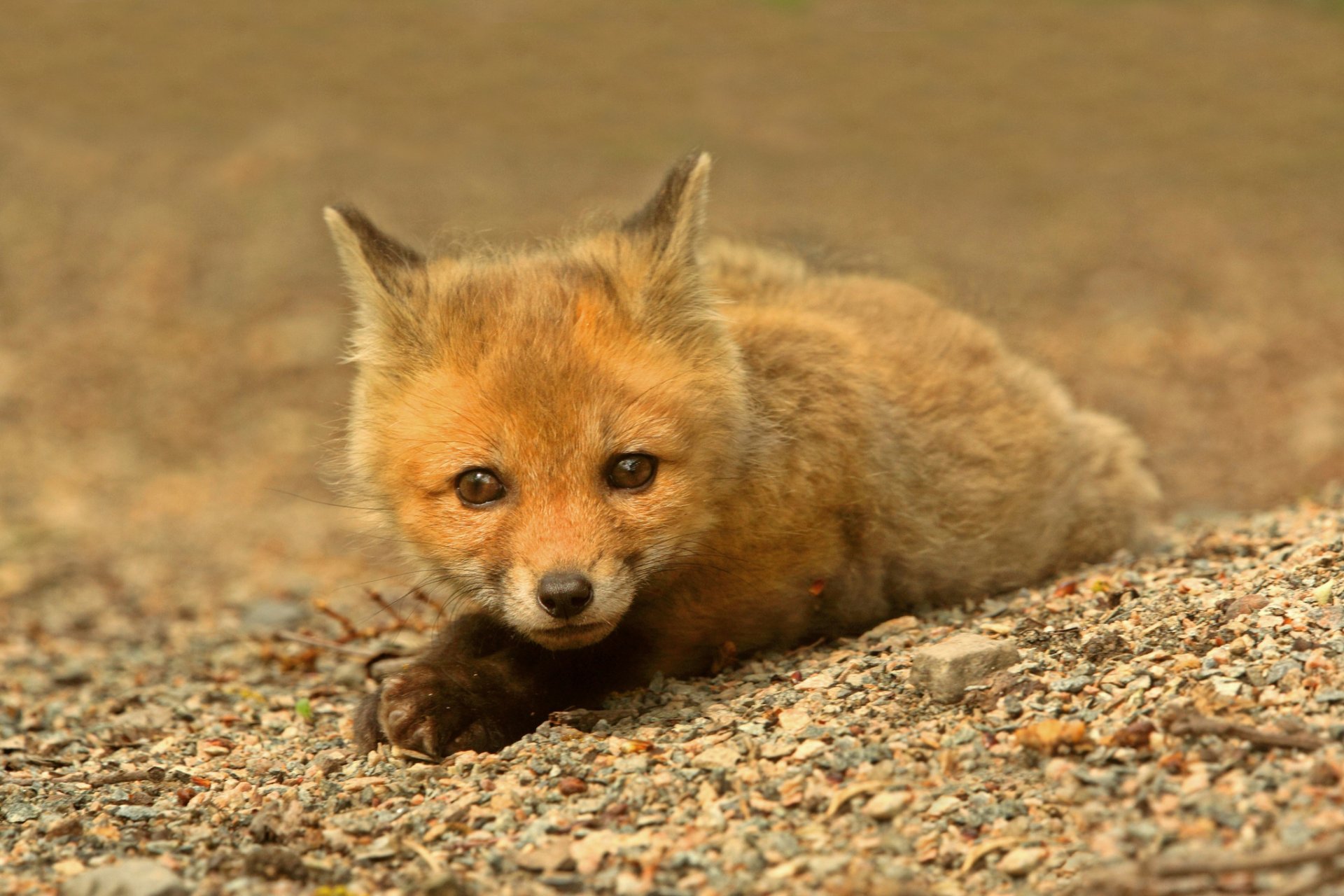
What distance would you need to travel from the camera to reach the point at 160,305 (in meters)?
15.4

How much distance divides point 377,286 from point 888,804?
3115 millimetres

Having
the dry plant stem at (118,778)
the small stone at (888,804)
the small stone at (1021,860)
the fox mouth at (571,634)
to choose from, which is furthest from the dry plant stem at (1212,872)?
the dry plant stem at (118,778)

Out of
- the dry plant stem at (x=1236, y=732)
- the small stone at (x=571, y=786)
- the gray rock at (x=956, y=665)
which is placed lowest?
the small stone at (x=571, y=786)

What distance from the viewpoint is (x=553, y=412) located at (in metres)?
5.18

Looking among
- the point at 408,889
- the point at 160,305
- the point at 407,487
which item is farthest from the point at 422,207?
the point at 408,889

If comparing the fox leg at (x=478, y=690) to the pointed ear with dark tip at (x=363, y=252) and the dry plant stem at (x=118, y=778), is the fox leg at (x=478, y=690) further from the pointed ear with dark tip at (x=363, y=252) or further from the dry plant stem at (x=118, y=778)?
the pointed ear with dark tip at (x=363, y=252)

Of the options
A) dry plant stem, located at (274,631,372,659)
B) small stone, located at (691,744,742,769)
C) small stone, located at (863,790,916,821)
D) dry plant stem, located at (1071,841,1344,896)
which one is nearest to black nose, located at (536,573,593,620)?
small stone, located at (691,744,742,769)

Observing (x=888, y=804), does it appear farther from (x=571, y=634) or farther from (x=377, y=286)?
(x=377, y=286)

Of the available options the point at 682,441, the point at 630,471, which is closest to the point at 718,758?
the point at 630,471

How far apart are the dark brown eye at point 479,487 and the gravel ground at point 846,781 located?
95 cm

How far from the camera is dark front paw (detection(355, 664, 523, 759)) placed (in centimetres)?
531

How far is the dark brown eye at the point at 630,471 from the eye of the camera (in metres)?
5.24

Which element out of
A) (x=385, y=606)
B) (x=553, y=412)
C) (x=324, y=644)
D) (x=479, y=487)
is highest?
(x=553, y=412)

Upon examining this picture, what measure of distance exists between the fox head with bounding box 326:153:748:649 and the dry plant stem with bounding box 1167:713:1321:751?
202cm
